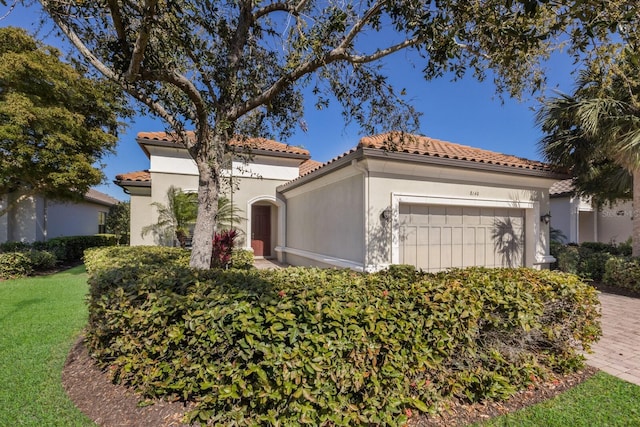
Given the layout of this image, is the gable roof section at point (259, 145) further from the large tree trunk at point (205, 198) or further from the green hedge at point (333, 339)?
the green hedge at point (333, 339)

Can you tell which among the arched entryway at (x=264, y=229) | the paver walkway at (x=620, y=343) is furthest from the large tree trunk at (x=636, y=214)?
the arched entryway at (x=264, y=229)

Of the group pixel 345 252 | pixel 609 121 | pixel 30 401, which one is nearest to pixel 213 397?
pixel 30 401

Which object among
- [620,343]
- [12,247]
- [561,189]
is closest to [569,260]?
[620,343]

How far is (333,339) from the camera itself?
276cm

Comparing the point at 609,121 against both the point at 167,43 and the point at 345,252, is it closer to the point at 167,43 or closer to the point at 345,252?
the point at 345,252

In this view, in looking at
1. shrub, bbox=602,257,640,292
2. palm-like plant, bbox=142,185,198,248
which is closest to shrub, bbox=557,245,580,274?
shrub, bbox=602,257,640,292

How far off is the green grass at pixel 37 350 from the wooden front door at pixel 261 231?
8.26 meters

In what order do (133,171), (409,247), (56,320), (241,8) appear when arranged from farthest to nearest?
(133,171) → (409,247) → (56,320) → (241,8)

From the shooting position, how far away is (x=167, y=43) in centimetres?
422

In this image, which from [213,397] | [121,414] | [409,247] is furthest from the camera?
[409,247]

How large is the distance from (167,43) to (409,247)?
7.21 m

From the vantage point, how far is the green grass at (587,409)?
305cm

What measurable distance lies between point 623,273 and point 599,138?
14.0 feet

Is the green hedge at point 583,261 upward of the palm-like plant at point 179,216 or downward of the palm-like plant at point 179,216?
downward
